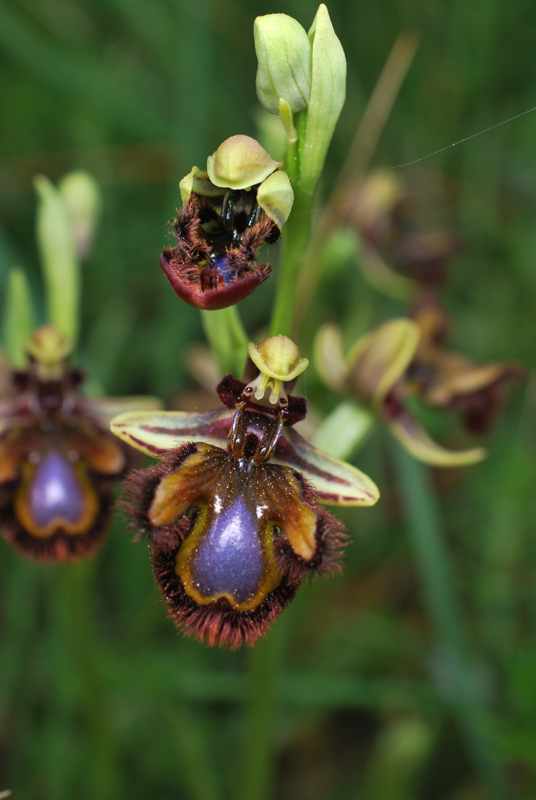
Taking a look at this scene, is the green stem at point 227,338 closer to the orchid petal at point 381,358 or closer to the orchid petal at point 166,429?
the orchid petal at point 166,429

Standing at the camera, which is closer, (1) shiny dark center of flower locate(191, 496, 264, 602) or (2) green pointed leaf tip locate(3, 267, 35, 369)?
(1) shiny dark center of flower locate(191, 496, 264, 602)

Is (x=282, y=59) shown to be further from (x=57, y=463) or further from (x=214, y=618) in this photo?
(x=57, y=463)

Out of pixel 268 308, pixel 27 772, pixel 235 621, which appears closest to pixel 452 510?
pixel 268 308

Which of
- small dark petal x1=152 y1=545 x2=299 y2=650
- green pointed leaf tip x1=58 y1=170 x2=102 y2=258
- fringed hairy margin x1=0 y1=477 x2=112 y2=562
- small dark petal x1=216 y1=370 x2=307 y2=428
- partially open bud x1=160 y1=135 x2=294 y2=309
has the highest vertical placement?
green pointed leaf tip x1=58 y1=170 x2=102 y2=258

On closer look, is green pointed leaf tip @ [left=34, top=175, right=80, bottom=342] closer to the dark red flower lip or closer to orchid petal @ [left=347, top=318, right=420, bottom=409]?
orchid petal @ [left=347, top=318, right=420, bottom=409]

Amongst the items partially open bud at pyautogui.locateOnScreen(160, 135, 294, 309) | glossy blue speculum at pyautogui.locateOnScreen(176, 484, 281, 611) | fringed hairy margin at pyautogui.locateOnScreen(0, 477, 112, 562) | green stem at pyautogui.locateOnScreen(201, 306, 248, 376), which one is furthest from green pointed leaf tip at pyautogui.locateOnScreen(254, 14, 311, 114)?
fringed hairy margin at pyautogui.locateOnScreen(0, 477, 112, 562)

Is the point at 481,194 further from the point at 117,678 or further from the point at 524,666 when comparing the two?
the point at 117,678
